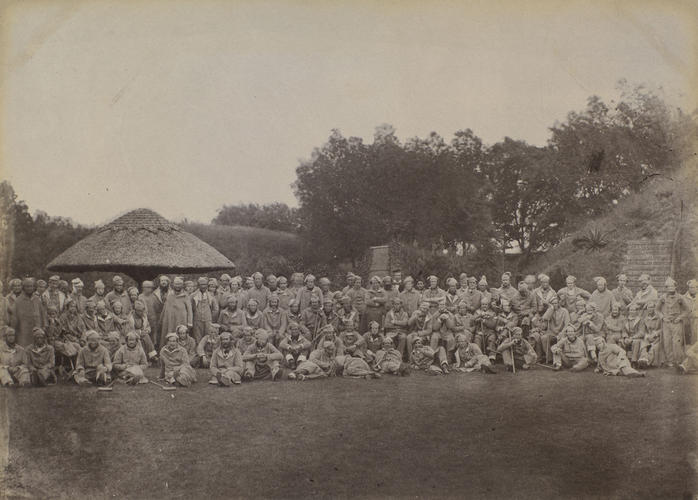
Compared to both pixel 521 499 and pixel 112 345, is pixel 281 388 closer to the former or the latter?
pixel 112 345

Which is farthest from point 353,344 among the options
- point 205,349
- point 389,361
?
point 205,349

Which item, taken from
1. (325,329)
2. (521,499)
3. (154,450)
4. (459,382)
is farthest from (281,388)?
(521,499)

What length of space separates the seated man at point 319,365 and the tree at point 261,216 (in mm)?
3562

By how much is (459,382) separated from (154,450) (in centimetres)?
429

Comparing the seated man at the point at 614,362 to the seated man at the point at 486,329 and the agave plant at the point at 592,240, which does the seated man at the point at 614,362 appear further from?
the agave plant at the point at 592,240

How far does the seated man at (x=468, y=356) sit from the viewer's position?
9.30m

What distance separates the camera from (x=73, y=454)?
24.2 ft

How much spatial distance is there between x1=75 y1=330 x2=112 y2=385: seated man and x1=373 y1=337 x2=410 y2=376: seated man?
397cm

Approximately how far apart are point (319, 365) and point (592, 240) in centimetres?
634

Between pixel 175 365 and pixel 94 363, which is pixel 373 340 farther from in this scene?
pixel 94 363

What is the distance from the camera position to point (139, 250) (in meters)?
10.7

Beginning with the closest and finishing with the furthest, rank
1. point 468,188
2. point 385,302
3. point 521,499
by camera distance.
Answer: point 521,499 < point 385,302 < point 468,188

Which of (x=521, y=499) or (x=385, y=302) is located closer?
(x=521, y=499)

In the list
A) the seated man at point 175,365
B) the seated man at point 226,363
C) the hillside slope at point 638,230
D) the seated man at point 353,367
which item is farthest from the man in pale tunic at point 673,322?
the seated man at point 175,365
